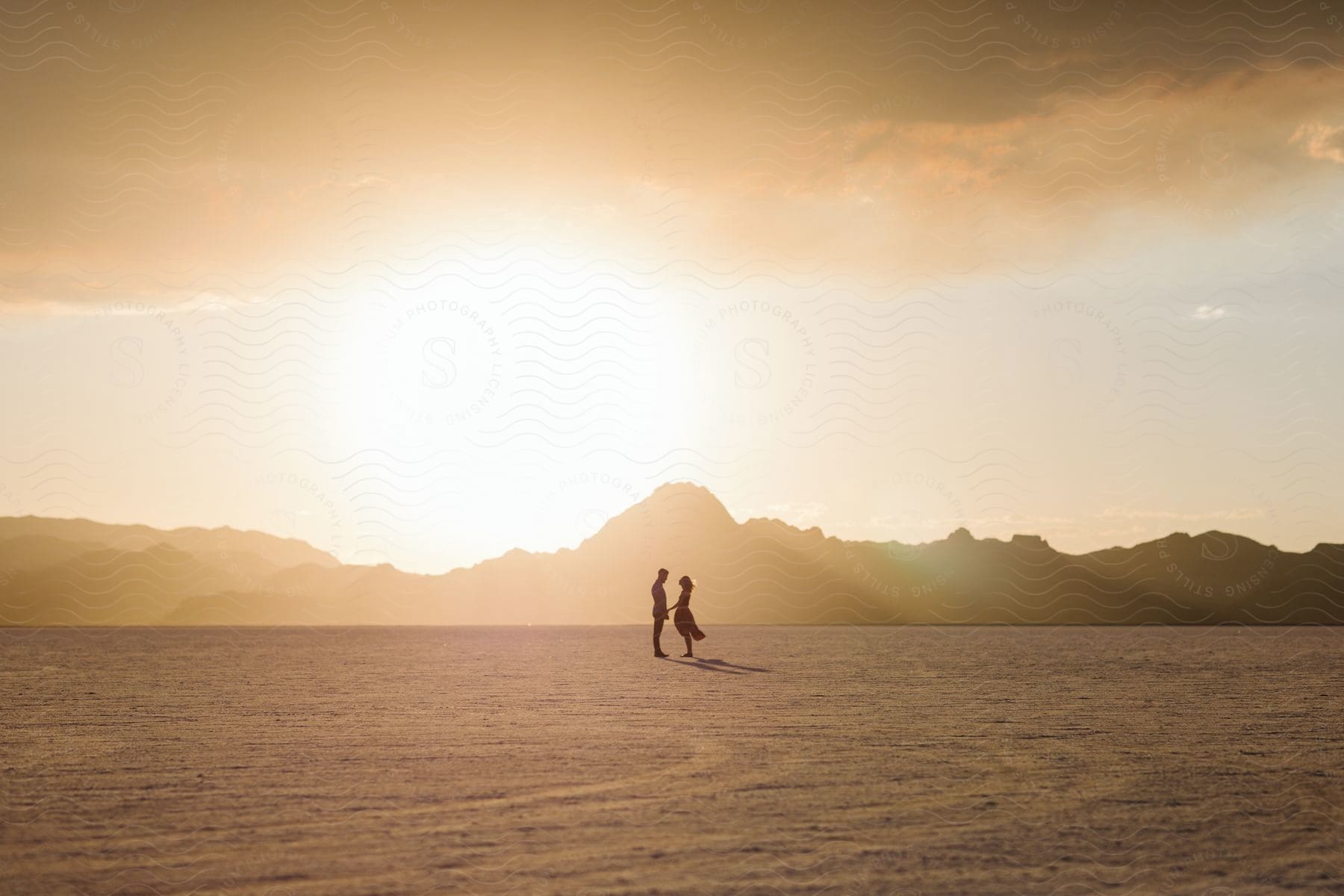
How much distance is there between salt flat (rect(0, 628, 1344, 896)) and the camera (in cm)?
738

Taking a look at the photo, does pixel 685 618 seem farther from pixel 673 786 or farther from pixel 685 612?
pixel 673 786

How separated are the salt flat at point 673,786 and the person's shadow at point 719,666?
2.07 metres

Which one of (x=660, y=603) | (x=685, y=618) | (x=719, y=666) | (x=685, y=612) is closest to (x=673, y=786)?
(x=719, y=666)

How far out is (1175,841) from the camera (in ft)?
27.3

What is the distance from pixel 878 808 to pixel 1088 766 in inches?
141

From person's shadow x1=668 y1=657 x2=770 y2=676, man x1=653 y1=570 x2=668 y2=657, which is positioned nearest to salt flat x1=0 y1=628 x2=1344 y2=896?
person's shadow x1=668 y1=657 x2=770 y2=676

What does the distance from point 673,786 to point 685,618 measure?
18.2 metres

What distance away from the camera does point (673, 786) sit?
1002cm

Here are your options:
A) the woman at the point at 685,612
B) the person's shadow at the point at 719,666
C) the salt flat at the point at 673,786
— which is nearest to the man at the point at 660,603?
→ the woman at the point at 685,612

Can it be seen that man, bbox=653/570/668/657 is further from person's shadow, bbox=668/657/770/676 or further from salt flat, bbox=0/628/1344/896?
salt flat, bbox=0/628/1344/896

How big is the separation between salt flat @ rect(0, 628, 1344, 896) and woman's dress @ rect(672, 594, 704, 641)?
6217mm

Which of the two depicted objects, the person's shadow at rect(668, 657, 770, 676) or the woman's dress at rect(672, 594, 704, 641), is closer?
the person's shadow at rect(668, 657, 770, 676)

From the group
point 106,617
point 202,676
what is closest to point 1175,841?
point 202,676

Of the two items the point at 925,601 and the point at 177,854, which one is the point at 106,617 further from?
the point at 177,854
